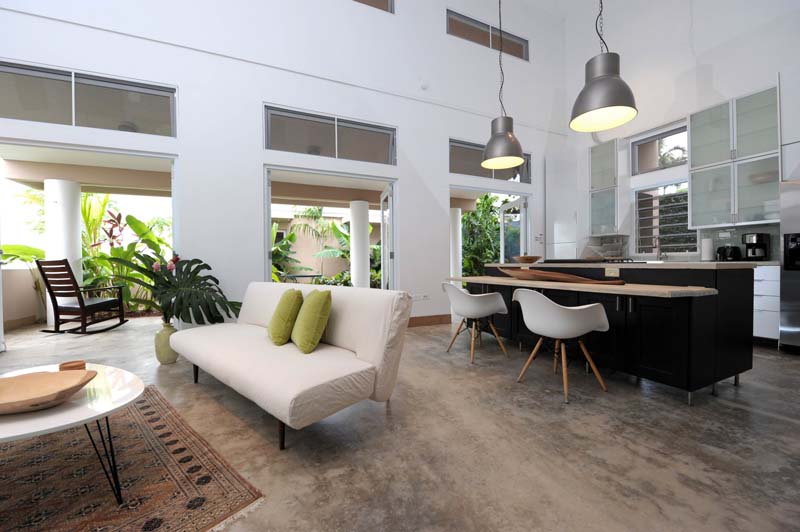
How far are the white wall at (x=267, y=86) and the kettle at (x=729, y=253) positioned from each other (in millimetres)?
2846

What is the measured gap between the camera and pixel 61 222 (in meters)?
5.32

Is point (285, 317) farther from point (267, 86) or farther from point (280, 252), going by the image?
point (280, 252)

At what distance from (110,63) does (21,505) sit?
4.07m

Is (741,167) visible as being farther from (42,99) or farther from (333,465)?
(42,99)

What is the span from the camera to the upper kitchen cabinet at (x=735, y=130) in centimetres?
415

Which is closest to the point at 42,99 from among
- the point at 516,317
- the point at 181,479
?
the point at 181,479

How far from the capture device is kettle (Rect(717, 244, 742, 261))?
172 inches

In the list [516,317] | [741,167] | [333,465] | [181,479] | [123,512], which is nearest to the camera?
[123,512]

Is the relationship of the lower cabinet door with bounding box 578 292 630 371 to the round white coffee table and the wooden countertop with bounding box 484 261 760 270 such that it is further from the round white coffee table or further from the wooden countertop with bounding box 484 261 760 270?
the round white coffee table

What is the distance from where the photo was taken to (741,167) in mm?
4344

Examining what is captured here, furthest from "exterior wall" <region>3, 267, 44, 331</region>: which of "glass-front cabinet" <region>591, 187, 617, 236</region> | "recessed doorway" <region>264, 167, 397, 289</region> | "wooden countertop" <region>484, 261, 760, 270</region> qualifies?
"glass-front cabinet" <region>591, 187, 617, 236</region>

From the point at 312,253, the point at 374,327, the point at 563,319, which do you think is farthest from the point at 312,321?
the point at 312,253

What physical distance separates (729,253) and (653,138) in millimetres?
2172

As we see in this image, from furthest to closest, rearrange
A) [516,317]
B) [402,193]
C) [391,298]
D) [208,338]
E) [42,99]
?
[402,193] → [516,317] → [42,99] → [208,338] → [391,298]
